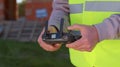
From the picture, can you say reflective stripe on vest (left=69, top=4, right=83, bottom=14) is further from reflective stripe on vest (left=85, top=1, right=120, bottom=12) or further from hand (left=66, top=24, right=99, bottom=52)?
hand (left=66, top=24, right=99, bottom=52)

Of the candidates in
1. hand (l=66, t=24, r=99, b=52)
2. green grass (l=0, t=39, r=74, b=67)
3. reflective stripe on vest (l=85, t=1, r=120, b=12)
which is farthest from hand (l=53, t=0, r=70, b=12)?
green grass (l=0, t=39, r=74, b=67)

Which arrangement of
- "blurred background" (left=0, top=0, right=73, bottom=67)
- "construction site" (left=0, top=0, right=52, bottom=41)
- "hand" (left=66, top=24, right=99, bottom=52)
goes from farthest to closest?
"construction site" (left=0, top=0, right=52, bottom=41), "blurred background" (left=0, top=0, right=73, bottom=67), "hand" (left=66, top=24, right=99, bottom=52)

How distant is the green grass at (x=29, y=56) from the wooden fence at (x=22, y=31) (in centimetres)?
61

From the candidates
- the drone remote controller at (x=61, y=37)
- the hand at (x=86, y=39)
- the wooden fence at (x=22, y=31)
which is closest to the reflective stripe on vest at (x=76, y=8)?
the drone remote controller at (x=61, y=37)

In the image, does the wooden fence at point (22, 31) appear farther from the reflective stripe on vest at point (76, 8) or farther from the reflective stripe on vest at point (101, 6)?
the reflective stripe on vest at point (101, 6)

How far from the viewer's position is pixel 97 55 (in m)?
1.91

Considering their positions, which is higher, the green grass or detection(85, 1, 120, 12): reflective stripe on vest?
detection(85, 1, 120, 12): reflective stripe on vest

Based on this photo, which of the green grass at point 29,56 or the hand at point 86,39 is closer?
the hand at point 86,39

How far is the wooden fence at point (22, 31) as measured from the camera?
7660 mm

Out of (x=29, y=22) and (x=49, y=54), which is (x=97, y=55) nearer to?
(x=49, y=54)

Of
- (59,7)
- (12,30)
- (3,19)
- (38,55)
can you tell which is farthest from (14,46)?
(59,7)

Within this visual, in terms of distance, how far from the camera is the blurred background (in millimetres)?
5695

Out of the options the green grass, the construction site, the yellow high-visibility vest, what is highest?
the yellow high-visibility vest

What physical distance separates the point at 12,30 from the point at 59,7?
594 centimetres
